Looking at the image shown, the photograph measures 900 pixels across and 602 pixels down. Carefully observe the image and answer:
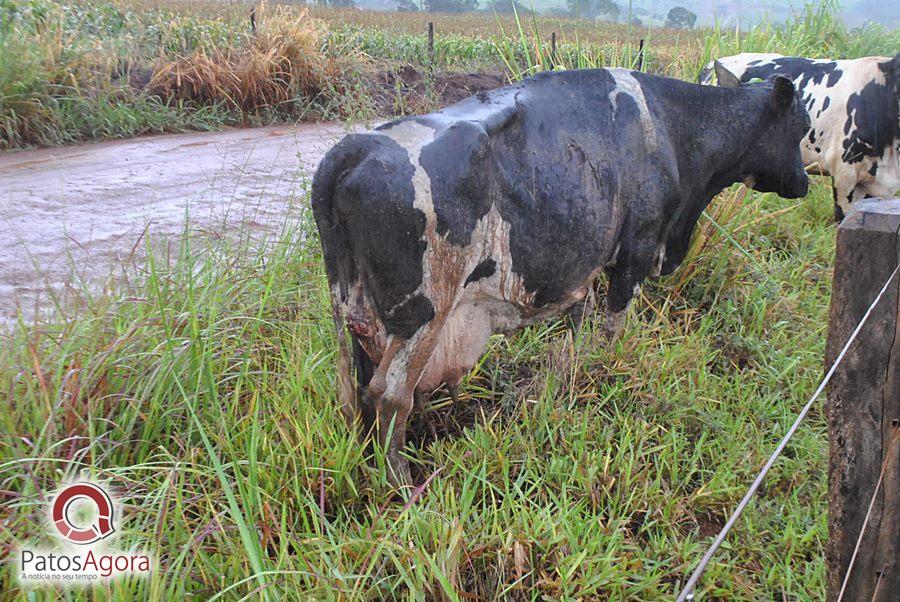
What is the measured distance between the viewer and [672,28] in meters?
27.6

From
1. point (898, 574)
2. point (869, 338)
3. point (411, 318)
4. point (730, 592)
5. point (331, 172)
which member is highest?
point (331, 172)

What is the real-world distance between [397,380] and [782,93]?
2.34 m

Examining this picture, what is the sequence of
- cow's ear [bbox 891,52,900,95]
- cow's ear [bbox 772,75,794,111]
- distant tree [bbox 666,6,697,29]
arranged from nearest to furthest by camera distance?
cow's ear [bbox 772,75,794,111], cow's ear [bbox 891,52,900,95], distant tree [bbox 666,6,697,29]

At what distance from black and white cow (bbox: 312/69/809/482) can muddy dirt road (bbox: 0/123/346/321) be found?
1.48 metres

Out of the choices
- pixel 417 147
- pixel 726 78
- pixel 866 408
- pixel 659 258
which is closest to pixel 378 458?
pixel 417 147

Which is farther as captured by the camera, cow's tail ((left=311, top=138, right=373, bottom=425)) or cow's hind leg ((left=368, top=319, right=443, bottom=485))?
cow's hind leg ((left=368, top=319, right=443, bottom=485))

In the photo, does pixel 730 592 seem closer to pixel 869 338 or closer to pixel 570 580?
pixel 570 580

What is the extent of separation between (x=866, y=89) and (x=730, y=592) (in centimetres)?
436

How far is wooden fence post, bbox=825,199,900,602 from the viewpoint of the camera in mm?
1570

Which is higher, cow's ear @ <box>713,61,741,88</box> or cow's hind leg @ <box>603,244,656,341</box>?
cow's ear @ <box>713,61,741,88</box>

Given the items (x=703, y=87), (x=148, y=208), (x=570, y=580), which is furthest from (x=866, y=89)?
(x=148, y=208)

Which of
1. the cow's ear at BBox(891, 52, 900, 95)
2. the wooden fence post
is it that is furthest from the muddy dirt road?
the cow's ear at BBox(891, 52, 900, 95)

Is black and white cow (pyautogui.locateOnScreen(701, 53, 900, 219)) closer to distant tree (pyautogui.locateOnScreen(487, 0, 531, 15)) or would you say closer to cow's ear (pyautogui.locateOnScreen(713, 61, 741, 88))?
cow's ear (pyautogui.locateOnScreen(713, 61, 741, 88))

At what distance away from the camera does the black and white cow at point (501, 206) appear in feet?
7.51
